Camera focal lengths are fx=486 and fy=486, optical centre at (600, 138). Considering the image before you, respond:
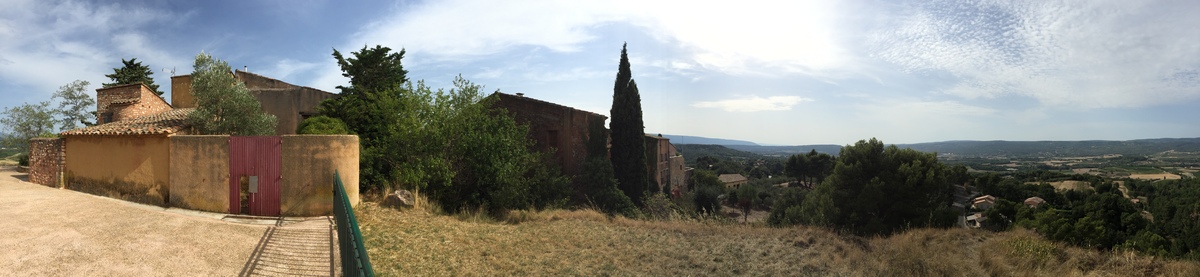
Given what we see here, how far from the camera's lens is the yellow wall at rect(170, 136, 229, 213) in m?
9.89

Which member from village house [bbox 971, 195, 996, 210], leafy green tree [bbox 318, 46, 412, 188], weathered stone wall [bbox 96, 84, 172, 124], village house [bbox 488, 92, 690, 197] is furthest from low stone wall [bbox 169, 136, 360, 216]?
village house [bbox 971, 195, 996, 210]

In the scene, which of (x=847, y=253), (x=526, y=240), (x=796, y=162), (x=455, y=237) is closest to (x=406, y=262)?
(x=455, y=237)

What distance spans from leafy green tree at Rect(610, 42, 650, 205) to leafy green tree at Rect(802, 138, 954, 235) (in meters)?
9.06

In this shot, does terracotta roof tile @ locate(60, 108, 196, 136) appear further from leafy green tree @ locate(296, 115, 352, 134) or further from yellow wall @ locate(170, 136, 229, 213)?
leafy green tree @ locate(296, 115, 352, 134)

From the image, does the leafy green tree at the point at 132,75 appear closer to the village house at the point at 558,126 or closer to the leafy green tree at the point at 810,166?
the village house at the point at 558,126

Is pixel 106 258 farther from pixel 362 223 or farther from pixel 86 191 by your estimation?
pixel 86 191

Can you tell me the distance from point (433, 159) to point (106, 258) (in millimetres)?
7506

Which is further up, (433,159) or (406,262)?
(433,159)

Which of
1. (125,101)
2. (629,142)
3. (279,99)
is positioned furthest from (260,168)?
(629,142)

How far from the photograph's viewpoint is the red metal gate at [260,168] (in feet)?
32.0

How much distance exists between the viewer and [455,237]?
9234mm

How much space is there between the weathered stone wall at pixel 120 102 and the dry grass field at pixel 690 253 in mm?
17805

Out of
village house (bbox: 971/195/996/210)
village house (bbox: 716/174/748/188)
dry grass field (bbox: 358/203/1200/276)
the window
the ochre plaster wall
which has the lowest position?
village house (bbox: 971/195/996/210)

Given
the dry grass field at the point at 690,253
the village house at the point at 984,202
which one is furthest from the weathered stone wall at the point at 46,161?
the village house at the point at 984,202
